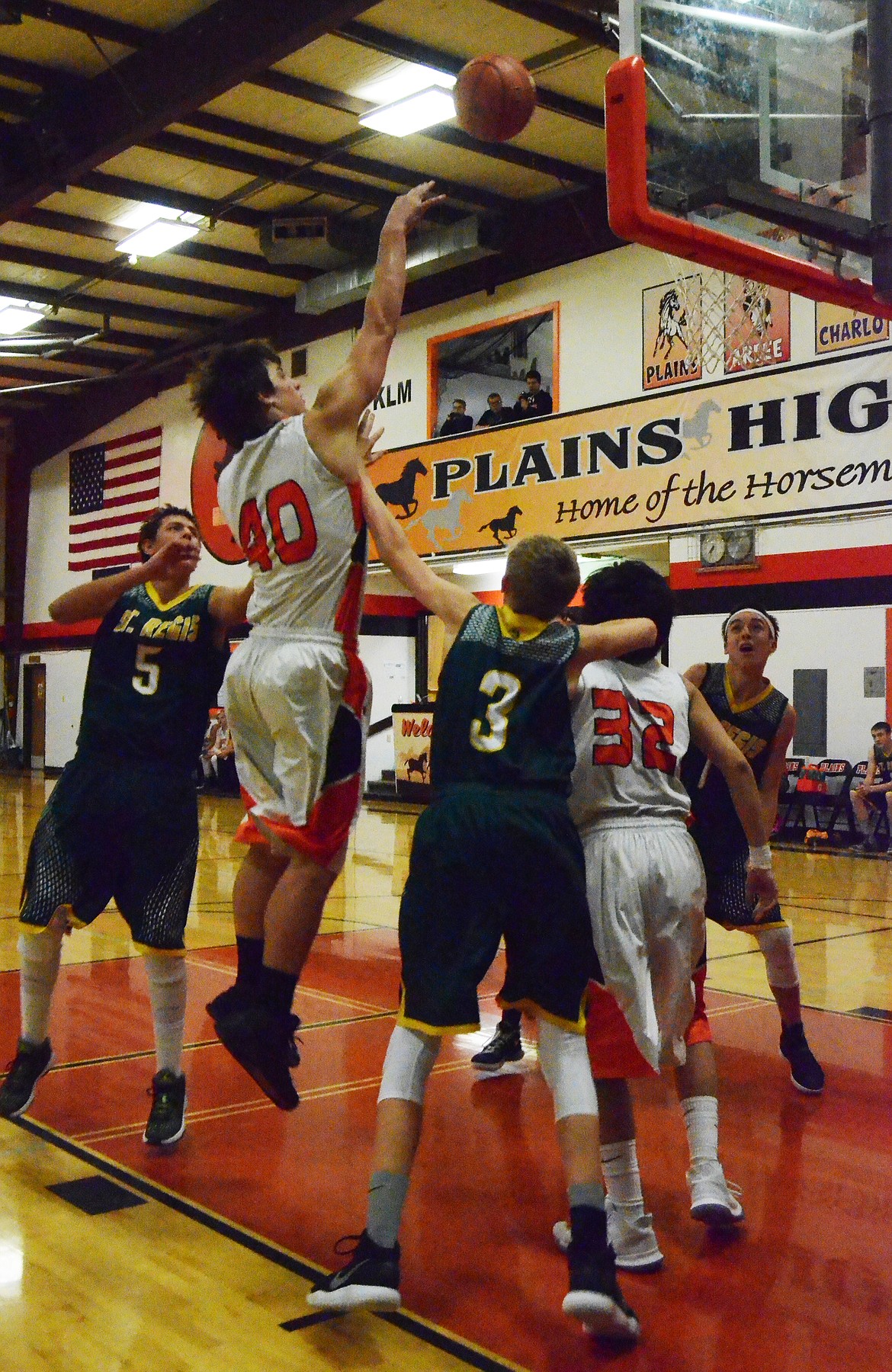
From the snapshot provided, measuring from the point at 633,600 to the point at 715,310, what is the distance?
376 inches

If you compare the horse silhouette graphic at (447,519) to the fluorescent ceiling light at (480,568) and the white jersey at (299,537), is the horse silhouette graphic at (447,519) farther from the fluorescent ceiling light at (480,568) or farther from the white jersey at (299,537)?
the white jersey at (299,537)

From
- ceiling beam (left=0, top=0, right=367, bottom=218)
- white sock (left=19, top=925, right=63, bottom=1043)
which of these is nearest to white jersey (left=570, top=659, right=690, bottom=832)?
white sock (left=19, top=925, right=63, bottom=1043)

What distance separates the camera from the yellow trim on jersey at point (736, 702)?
4.34m

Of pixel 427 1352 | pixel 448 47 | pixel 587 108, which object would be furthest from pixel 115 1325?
pixel 587 108

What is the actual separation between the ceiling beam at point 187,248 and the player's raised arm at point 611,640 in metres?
13.1

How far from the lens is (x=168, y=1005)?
360 cm

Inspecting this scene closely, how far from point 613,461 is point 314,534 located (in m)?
9.54

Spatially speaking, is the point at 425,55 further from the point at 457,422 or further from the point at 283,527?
the point at 283,527

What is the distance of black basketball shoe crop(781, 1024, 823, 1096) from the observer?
13.4 feet

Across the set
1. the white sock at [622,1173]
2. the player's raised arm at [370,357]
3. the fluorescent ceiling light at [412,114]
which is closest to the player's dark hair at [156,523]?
the player's raised arm at [370,357]

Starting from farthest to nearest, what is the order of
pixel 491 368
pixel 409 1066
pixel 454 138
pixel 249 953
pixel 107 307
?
pixel 491 368 → pixel 107 307 → pixel 454 138 → pixel 249 953 → pixel 409 1066

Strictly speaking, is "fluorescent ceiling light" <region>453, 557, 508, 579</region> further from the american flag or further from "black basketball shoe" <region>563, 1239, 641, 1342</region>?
"black basketball shoe" <region>563, 1239, 641, 1342</region>

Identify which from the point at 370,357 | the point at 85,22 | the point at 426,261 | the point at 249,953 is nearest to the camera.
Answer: the point at 370,357

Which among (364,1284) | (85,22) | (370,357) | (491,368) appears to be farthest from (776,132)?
(491,368)
